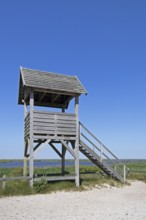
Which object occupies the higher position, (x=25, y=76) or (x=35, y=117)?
(x=25, y=76)

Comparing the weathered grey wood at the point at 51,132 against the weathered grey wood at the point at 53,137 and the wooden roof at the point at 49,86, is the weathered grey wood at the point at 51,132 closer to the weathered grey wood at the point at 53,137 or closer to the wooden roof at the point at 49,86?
the weathered grey wood at the point at 53,137

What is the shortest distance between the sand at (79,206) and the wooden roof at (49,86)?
249 inches

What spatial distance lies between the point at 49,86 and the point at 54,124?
7.92ft

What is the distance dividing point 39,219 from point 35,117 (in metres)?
7.98

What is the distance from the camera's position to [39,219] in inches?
390

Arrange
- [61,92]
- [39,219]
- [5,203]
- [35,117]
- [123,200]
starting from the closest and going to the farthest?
1. [39,219]
2. [5,203]
3. [123,200]
4. [35,117]
5. [61,92]

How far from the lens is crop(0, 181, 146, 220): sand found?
10513 mm

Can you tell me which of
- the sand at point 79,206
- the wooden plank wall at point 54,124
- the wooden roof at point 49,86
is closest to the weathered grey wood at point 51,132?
the wooden plank wall at point 54,124

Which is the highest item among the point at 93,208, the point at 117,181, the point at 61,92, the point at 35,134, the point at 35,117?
the point at 61,92

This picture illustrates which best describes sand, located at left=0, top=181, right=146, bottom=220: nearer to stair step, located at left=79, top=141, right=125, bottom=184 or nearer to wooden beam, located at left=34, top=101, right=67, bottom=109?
stair step, located at left=79, top=141, right=125, bottom=184

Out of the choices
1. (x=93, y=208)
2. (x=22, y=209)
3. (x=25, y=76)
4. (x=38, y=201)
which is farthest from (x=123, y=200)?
(x=25, y=76)

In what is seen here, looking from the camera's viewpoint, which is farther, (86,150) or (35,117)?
(86,150)

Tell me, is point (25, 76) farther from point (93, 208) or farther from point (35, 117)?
point (93, 208)

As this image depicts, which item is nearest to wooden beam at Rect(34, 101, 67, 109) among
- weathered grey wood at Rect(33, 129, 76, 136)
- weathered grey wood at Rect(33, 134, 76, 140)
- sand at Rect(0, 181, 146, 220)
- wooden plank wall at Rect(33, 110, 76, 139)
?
wooden plank wall at Rect(33, 110, 76, 139)
